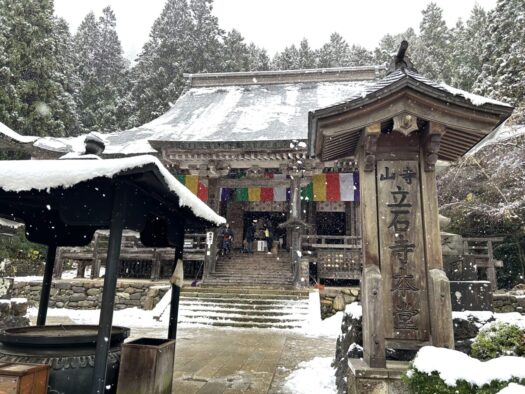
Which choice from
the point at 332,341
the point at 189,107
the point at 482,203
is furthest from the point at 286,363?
the point at 189,107

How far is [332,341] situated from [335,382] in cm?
325

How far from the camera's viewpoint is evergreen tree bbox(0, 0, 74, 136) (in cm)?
1884

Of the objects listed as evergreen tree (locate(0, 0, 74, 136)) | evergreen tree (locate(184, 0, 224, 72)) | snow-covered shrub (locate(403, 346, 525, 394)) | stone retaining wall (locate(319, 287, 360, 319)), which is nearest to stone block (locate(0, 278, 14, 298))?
snow-covered shrub (locate(403, 346, 525, 394))

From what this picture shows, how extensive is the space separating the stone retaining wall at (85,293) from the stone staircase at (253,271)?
1968mm

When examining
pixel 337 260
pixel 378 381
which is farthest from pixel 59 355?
pixel 337 260

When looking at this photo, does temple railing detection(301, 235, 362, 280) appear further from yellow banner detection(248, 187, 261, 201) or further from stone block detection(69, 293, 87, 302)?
stone block detection(69, 293, 87, 302)

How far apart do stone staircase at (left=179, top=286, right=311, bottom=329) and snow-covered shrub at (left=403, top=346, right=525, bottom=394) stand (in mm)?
6906

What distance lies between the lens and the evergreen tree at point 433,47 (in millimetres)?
28188

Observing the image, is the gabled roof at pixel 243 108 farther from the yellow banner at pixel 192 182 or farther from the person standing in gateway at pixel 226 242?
the person standing in gateway at pixel 226 242

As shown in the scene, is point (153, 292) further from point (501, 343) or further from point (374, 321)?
point (501, 343)

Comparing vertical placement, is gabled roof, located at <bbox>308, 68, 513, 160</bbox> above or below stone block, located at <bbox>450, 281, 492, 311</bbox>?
above

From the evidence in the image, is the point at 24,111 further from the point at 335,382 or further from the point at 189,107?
the point at 335,382

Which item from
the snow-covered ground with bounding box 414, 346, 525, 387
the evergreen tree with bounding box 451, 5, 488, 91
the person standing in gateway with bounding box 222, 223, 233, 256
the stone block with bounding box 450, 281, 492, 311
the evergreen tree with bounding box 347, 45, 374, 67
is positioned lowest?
the snow-covered ground with bounding box 414, 346, 525, 387

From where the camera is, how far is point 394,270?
426cm
